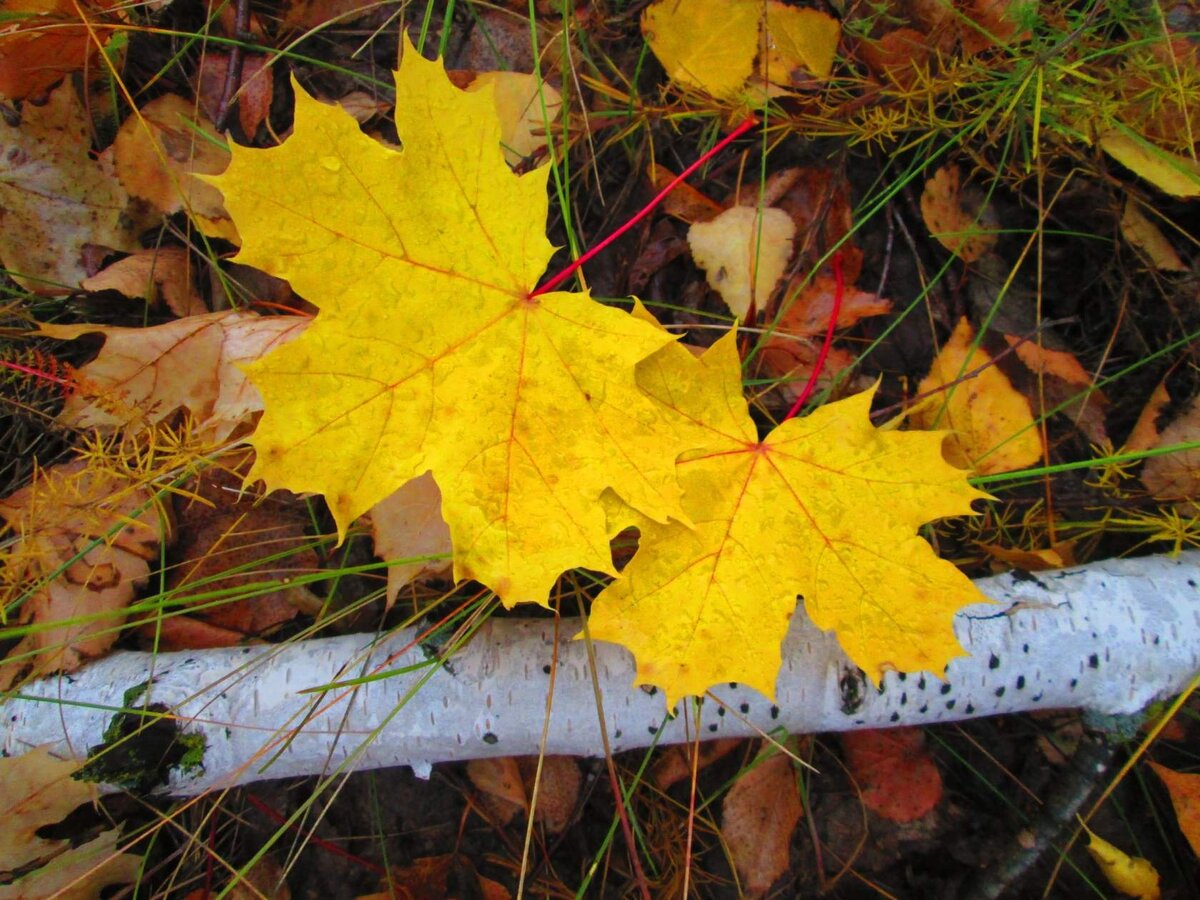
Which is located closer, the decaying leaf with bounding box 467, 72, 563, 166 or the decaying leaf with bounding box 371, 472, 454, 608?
the decaying leaf with bounding box 371, 472, 454, 608

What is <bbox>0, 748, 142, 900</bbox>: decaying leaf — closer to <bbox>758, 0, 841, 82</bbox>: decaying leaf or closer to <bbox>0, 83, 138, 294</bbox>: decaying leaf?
<bbox>0, 83, 138, 294</bbox>: decaying leaf

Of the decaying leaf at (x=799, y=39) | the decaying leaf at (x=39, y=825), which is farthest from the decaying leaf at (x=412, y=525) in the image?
the decaying leaf at (x=799, y=39)

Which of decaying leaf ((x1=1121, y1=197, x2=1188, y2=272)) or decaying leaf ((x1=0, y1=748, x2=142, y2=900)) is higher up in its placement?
decaying leaf ((x1=1121, y1=197, x2=1188, y2=272))

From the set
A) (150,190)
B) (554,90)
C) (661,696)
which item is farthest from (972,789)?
(150,190)

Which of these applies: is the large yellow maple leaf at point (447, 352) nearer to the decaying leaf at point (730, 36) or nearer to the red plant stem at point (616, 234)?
the red plant stem at point (616, 234)

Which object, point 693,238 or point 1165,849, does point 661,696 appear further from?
point 1165,849

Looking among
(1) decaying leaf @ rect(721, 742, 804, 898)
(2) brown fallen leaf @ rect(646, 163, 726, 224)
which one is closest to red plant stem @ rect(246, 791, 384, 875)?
(1) decaying leaf @ rect(721, 742, 804, 898)

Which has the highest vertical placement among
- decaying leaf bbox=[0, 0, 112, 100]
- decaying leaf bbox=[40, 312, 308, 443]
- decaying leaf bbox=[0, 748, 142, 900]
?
decaying leaf bbox=[0, 0, 112, 100]

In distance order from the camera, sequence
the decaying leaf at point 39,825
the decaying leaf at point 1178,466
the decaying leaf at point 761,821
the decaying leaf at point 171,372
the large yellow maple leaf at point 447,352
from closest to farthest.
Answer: the large yellow maple leaf at point 447,352 < the decaying leaf at point 39,825 < the decaying leaf at point 171,372 < the decaying leaf at point 1178,466 < the decaying leaf at point 761,821

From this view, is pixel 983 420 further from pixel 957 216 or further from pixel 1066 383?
pixel 957 216
